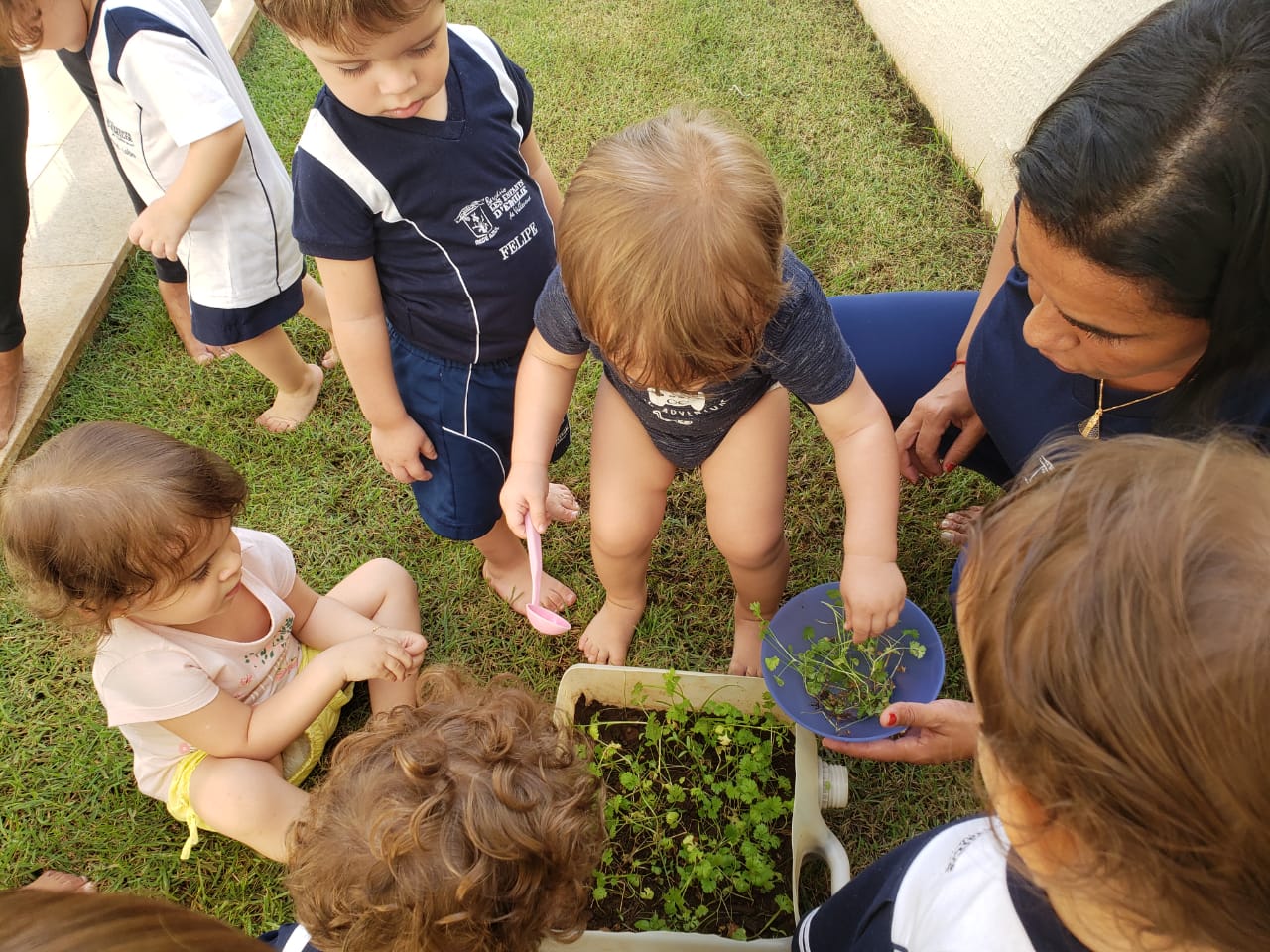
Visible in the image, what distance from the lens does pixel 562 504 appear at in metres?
2.17

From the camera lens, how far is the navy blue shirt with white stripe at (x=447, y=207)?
4.74 feet

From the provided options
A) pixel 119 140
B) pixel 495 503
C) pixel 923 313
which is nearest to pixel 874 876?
pixel 495 503

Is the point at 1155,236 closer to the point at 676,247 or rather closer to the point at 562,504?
the point at 676,247

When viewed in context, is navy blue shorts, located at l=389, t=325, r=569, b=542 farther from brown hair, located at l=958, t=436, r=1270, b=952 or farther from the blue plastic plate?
brown hair, located at l=958, t=436, r=1270, b=952

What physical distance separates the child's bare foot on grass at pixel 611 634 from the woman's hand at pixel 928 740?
0.62 metres

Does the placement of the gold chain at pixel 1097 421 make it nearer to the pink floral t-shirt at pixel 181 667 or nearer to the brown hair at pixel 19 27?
the pink floral t-shirt at pixel 181 667

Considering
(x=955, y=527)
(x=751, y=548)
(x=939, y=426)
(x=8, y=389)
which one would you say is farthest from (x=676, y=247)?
(x=8, y=389)

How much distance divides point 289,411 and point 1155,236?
2146mm

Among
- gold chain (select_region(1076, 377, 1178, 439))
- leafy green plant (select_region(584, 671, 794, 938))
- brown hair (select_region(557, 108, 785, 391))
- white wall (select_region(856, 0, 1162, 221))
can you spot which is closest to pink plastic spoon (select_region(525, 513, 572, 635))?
leafy green plant (select_region(584, 671, 794, 938))

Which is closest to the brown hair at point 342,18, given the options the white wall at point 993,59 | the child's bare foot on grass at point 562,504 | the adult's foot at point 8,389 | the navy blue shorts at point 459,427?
the navy blue shorts at point 459,427

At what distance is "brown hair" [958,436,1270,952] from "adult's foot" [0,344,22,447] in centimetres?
271

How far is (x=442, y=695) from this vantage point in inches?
46.4

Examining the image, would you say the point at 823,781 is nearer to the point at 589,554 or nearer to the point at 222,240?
the point at 589,554

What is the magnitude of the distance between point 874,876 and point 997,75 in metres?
2.66
